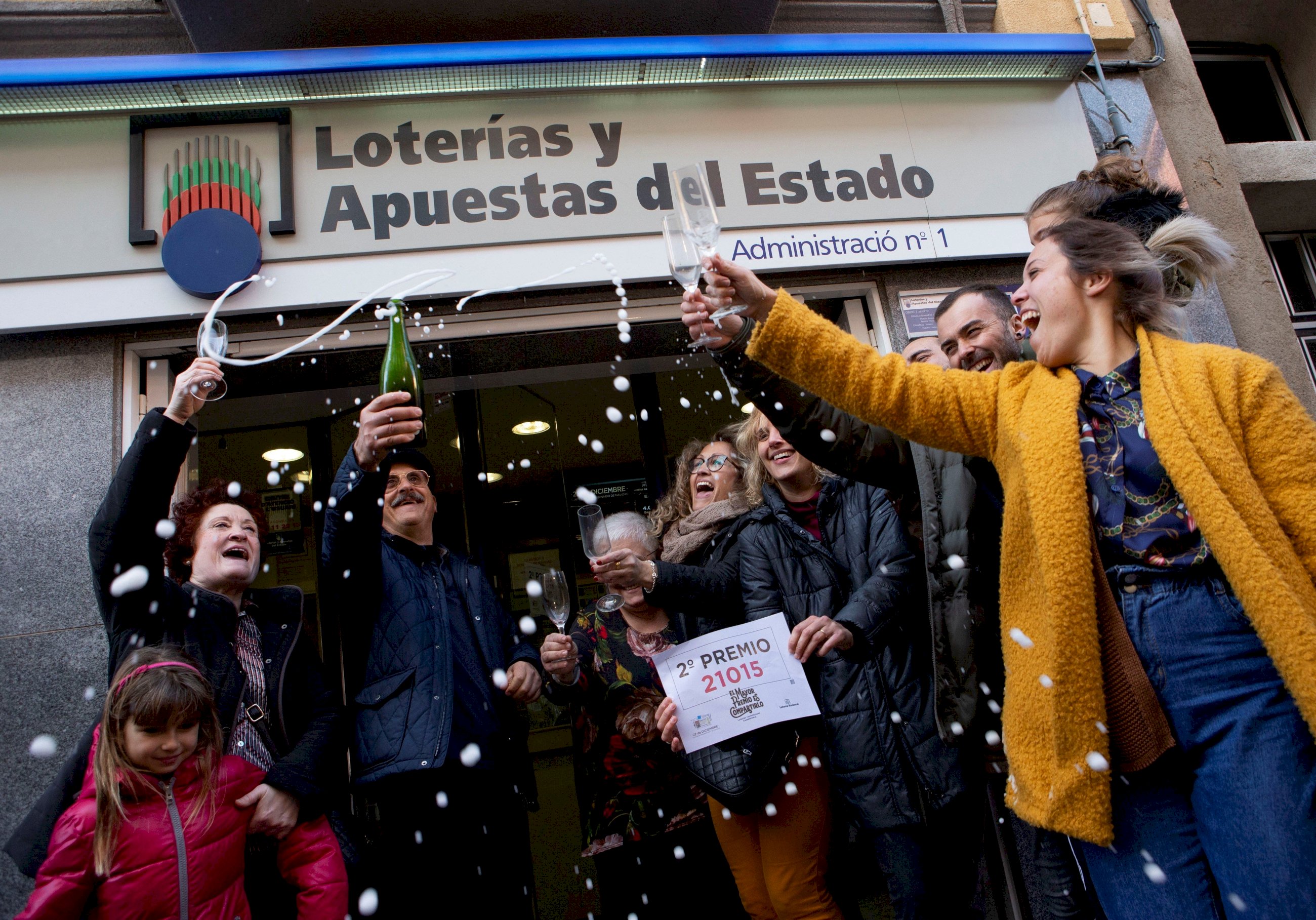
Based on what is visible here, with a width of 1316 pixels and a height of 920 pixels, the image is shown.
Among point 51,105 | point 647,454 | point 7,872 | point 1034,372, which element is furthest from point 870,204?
point 7,872

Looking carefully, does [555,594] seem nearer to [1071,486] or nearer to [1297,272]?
[1071,486]

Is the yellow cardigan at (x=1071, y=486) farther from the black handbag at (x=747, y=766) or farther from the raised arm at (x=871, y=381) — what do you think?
the black handbag at (x=747, y=766)

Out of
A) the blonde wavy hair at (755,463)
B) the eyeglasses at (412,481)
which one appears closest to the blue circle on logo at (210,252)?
the eyeglasses at (412,481)

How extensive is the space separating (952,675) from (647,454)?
3.75m

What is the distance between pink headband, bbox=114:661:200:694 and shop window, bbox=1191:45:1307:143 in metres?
7.69

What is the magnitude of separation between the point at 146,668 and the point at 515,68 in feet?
11.3

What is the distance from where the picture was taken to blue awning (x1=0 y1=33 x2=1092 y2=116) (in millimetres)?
4012

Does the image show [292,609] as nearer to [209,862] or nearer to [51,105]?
[209,862]

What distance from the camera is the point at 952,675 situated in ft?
7.97

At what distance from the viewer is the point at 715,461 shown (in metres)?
3.94

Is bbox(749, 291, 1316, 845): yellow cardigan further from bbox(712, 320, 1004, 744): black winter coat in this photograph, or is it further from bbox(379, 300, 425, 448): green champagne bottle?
bbox(379, 300, 425, 448): green champagne bottle

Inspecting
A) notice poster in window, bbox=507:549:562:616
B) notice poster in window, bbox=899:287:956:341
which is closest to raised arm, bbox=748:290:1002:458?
notice poster in window, bbox=899:287:956:341

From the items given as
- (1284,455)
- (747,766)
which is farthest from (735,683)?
(1284,455)

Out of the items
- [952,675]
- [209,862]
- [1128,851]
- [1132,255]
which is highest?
[1132,255]
